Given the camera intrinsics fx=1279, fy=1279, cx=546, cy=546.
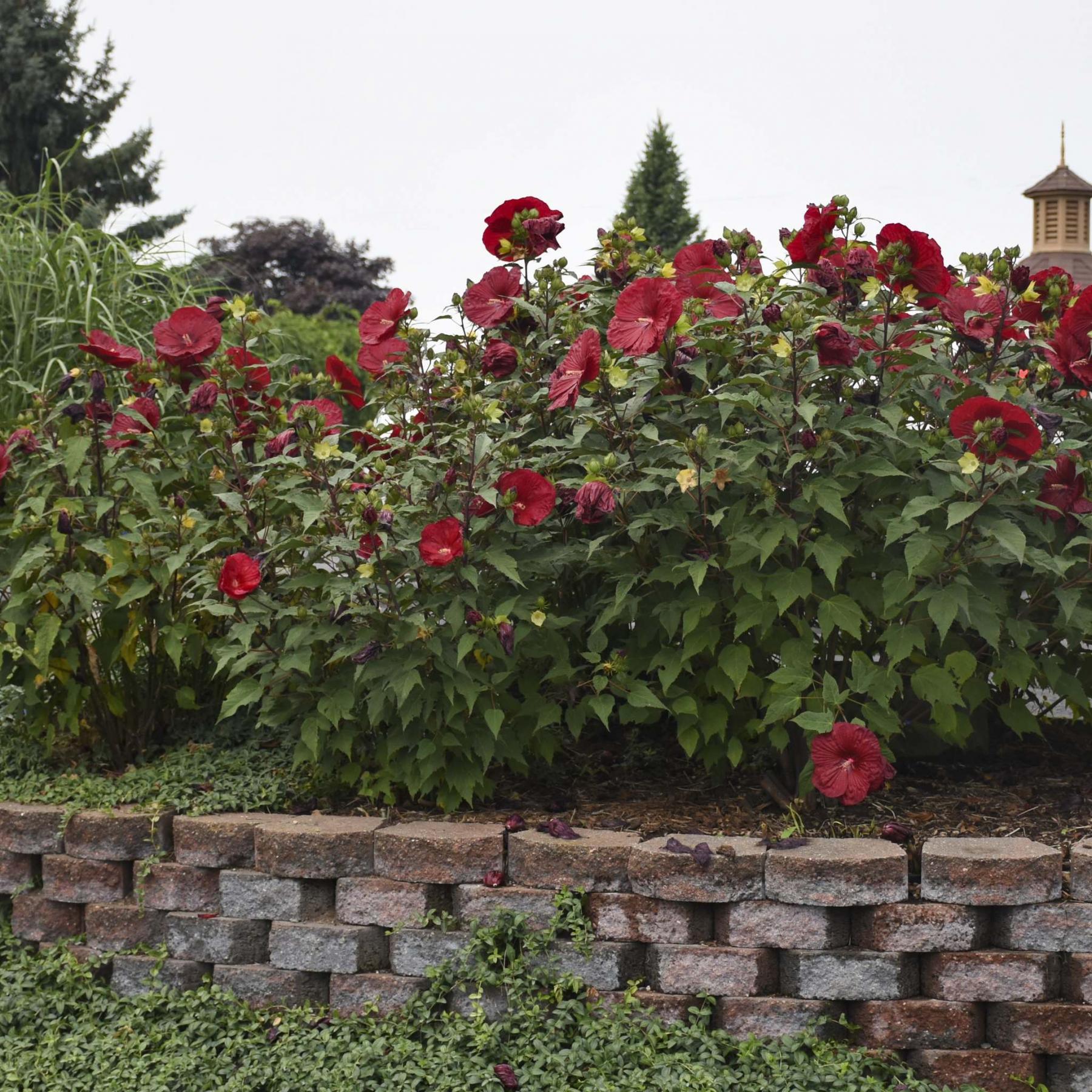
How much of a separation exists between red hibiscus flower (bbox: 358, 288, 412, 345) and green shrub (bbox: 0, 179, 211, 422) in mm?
1605

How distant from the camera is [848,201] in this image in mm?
2887

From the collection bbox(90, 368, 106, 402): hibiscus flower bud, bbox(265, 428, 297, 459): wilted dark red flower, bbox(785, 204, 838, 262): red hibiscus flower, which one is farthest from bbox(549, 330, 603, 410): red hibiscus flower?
bbox(90, 368, 106, 402): hibiscus flower bud

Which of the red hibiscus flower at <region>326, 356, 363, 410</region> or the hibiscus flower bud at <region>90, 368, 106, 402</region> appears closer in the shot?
the hibiscus flower bud at <region>90, 368, 106, 402</region>

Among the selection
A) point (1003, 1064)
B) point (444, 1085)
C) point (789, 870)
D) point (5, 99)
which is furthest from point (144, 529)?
point (5, 99)

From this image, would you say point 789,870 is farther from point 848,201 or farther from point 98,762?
point 98,762

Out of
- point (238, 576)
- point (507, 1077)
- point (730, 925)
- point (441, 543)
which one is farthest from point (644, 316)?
point (507, 1077)

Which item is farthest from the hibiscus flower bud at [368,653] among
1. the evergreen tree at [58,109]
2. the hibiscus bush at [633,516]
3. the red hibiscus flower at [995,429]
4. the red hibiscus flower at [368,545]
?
the evergreen tree at [58,109]

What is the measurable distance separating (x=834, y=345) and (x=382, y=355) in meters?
1.17

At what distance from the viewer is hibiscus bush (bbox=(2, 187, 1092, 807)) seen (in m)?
2.64

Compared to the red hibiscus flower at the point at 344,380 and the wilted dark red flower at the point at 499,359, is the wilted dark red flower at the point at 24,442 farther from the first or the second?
the wilted dark red flower at the point at 499,359

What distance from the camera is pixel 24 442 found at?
10.7ft

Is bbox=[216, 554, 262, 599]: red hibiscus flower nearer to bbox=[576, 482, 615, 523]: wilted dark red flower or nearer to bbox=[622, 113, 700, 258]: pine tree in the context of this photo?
bbox=[576, 482, 615, 523]: wilted dark red flower

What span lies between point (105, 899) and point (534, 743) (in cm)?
116

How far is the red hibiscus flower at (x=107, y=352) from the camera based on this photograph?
10.6 feet
